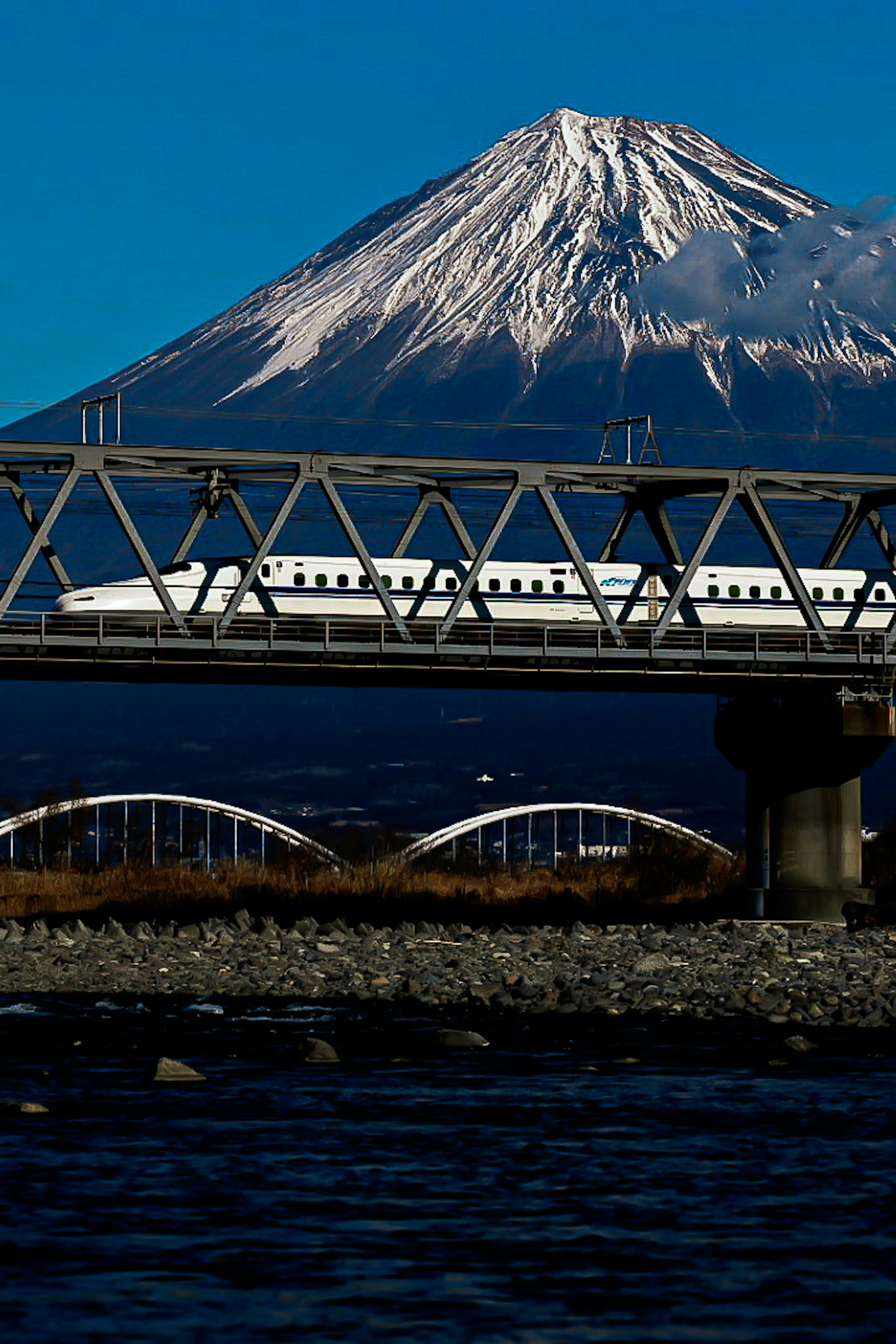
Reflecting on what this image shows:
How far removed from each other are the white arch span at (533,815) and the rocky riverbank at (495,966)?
1140 inches

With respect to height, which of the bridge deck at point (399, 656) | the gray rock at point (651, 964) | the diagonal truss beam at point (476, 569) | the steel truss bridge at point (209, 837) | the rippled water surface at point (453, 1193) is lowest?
the rippled water surface at point (453, 1193)

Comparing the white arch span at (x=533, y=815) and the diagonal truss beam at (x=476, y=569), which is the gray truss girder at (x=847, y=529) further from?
the diagonal truss beam at (x=476, y=569)

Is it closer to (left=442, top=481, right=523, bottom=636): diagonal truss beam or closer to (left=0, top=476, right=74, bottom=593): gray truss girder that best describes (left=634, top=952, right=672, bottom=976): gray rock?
(left=442, top=481, right=523, bottom=636): diagonal truss beam

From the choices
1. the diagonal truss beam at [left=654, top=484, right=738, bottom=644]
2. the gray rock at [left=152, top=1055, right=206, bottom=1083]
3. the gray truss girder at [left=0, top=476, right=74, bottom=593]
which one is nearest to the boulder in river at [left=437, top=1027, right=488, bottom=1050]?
the gray rock at [left=152, top=1055, right=206, bottom=1083]

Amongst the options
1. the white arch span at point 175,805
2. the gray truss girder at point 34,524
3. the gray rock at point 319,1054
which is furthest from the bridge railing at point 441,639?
the gray rock at point 319,1054

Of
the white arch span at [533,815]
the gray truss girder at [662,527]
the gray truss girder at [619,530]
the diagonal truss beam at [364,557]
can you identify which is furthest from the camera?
the white arch span at [533,815]

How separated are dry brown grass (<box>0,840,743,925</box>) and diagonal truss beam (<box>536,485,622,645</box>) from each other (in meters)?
10.3

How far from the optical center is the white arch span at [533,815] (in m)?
103

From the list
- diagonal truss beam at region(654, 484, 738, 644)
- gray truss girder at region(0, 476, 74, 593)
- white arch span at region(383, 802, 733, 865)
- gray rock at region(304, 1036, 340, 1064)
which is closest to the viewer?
gray rock at region(304, 1036, 340, 1064)

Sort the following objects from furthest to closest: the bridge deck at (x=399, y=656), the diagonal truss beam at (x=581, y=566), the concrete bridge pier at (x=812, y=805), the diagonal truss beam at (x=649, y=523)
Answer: the diagonal truss beam at (x=649, y=523)
the concrete bridge pier at (x=812, y=805)
the diagonal truss beam at (x=581, y=566)
the bridge deck at (x=399, y=656)

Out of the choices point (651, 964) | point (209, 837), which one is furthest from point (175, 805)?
point (651, 964)

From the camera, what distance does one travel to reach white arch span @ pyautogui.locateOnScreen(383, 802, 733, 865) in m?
103

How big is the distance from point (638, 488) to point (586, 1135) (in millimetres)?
53593

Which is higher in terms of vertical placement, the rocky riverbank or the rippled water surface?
the rocky riverbank
